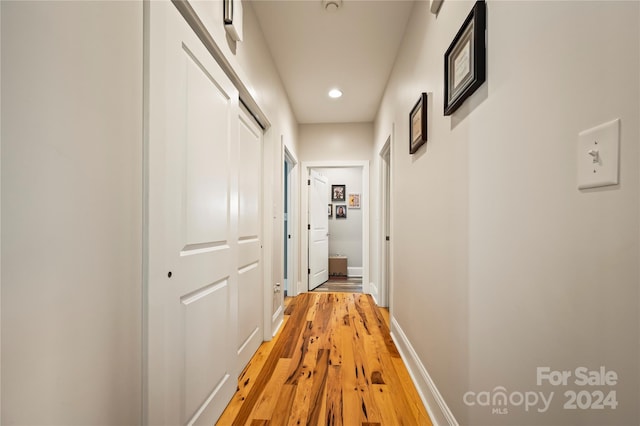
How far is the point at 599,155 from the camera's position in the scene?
577mm

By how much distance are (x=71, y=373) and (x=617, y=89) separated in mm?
1328

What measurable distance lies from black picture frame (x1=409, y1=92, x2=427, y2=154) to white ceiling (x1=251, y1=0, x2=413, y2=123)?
846mm

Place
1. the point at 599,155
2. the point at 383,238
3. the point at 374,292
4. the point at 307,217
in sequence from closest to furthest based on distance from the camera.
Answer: the point at 599,155 < the point at 383,238 < the point at 374,292 < the point at 307,217

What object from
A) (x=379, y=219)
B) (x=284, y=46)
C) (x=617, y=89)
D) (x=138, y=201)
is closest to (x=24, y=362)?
(x=138, y=201)

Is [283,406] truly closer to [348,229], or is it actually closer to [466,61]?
[466,61]

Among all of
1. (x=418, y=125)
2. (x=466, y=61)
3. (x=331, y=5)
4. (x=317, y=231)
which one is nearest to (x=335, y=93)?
(x=331, y=5)

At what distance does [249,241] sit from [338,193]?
163 inches

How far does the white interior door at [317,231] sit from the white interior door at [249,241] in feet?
6.64

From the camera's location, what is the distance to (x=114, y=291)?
33.6 inches

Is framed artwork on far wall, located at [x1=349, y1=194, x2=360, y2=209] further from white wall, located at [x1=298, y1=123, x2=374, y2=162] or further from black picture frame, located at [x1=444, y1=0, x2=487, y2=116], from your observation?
black picture frame, located at [x1=444, y1=0, x2=487, y2=116]

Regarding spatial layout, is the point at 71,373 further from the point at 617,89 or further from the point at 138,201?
the point at 617,89

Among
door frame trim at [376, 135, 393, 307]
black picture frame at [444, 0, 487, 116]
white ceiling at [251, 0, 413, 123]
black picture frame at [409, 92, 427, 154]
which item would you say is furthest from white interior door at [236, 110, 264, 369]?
door frame trim at [376, 135, 393, 307]

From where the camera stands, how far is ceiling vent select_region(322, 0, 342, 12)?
2062 mm

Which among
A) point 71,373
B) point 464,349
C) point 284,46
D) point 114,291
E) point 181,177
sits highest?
point 284,46
